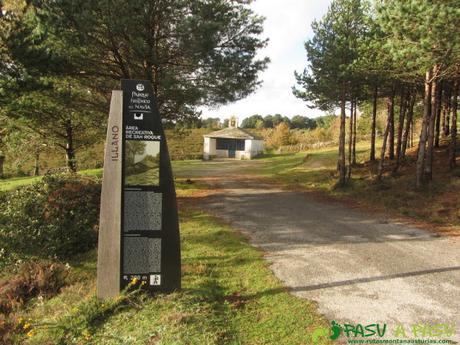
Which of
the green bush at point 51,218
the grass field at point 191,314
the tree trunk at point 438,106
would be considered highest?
the tree trunk at point 438,106

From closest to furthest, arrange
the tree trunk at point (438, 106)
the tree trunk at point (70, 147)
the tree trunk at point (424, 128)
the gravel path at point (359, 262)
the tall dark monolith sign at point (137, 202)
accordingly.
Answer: the gravel path at point (359, 262)
the tall dark monolith sign at point (137, 202)
the tree trunk at point (424, 128)
the tree trunk at point (438, 106)
the tree trunk at point (70, 147)

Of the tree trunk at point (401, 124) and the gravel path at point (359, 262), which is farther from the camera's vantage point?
the tree trunk at point (401, 124)

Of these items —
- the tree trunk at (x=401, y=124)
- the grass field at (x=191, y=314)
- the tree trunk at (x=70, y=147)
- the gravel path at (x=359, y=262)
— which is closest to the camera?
the grass field at (x=191, y=314)

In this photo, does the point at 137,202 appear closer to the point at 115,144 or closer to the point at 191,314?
the point at 115,144

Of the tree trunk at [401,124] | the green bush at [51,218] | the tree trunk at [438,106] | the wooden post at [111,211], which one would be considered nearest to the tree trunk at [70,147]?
the green bush at [51,218]

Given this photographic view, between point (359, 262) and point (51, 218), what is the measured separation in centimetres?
771

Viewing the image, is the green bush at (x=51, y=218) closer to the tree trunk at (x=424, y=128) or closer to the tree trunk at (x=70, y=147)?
the tree trunk at (x=70, y=147)

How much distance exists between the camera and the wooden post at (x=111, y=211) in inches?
202

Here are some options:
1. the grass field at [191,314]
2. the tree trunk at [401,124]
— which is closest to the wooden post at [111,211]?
the grass field at [191,314]

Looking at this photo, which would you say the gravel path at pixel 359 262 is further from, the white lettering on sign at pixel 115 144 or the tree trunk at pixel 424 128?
the white lettering on sign at pixel 115 144

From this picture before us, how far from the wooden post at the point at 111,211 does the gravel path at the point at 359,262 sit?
3.05m

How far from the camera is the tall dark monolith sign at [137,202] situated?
16.9 ft

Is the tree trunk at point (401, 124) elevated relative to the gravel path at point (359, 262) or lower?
elevated

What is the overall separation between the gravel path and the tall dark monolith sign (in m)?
2.41
